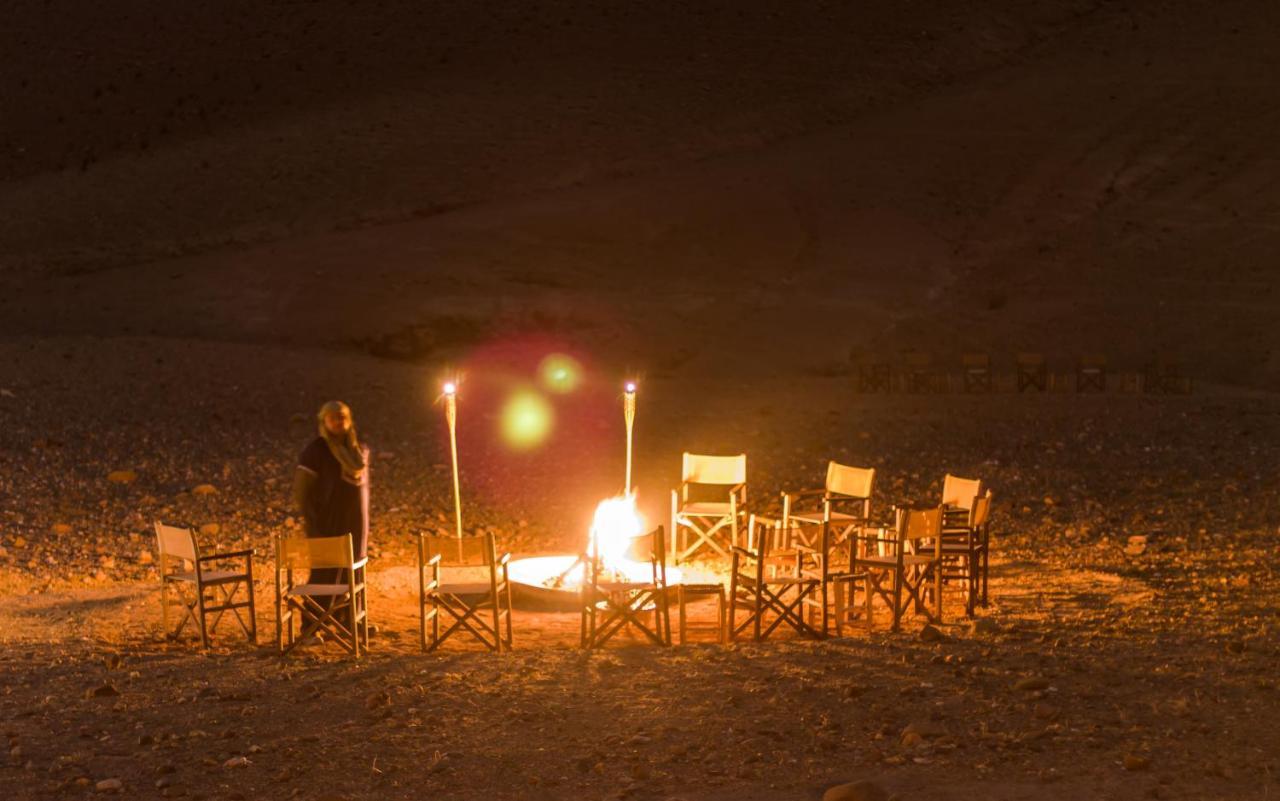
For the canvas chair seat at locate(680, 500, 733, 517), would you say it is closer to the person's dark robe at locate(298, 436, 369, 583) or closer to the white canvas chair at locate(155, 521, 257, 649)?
the person's dark robe at locate(298, 436, 369, 583)

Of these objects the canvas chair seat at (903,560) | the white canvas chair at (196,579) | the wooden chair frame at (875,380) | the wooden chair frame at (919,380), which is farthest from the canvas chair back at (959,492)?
the wooden chair frame at (919,380)

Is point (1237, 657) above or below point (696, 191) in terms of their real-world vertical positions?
below

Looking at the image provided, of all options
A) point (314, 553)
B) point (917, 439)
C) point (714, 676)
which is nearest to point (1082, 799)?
point (714, 676)

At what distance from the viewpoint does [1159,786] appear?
22.1ft

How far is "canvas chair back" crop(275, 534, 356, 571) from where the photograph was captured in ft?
30.1

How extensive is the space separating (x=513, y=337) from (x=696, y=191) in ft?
36.2

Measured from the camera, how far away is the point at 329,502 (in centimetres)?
1010

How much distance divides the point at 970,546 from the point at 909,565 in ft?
1.84

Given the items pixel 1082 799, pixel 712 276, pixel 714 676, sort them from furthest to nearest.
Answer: pixel 712 276
pixel 714 676
pixel 1082 799

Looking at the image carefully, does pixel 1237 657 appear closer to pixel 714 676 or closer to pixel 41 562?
pixel 714 676

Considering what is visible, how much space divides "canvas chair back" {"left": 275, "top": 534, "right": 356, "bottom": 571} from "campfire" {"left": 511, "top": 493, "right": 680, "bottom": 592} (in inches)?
86.0

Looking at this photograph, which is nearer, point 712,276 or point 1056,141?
point 712,276

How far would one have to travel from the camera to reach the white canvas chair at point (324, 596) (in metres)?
9.20

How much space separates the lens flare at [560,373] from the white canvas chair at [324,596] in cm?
1121
